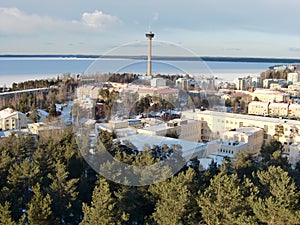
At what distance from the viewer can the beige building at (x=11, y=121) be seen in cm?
650

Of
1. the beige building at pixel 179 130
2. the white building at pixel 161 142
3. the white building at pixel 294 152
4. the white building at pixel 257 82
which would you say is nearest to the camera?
the beige building at pixel 179 130

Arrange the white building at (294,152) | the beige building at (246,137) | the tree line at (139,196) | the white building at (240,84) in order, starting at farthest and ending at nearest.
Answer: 1. the white building at (240,84)
2. the beige building at (246,137)
3. the white building at (294,152)
4. the tree line at (139,196)

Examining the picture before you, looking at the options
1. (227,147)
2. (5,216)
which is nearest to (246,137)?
(227,147)

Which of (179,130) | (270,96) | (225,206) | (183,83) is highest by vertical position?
(183,83)

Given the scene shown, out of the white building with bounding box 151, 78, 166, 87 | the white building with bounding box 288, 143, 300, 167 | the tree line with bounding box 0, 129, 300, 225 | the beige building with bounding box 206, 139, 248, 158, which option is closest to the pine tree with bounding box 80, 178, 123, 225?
the tree line with bounding box 0, 129, 300, 225

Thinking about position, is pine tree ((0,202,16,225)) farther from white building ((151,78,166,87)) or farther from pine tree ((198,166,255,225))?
white building ((151,78,166,87))

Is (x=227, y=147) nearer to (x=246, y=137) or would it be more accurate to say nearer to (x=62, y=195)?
(x=246, y=137)

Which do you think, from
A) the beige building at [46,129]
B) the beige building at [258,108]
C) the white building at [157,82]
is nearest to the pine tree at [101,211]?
the white building at [157,82]

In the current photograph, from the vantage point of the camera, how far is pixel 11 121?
21.5 ft

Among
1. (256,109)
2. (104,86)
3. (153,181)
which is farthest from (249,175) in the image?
(256,109)

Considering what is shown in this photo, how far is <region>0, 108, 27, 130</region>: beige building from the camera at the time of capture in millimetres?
6504

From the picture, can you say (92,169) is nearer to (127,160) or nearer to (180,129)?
(127,160)

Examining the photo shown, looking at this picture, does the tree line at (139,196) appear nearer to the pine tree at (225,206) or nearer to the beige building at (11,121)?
the pine tree at (225,206)

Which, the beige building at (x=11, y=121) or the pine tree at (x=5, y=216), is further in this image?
the beige building at (x=11, y=121)
